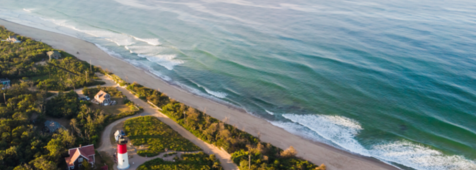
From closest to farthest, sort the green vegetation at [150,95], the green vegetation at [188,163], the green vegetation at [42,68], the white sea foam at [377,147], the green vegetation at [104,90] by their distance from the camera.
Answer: the green vegetation at [188,163] < the white sea foam at [377,147] < the green vegetation at [150,95] < the green vegetation at [104,90] < the green vegetation at [42,68]

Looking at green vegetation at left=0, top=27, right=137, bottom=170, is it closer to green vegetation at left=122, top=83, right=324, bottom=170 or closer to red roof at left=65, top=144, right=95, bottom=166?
red roof at left=65, top=144, right=95, bottom=166

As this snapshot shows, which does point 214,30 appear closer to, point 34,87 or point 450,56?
point 34,87

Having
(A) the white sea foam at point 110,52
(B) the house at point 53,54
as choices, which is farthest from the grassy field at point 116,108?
(A) the white sea foam at point 110,52

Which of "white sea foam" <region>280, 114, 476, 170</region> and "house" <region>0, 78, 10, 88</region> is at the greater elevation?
"white sea foam" <region>280, 114, 476, 170</region>

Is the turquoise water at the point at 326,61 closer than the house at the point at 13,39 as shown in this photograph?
Yes

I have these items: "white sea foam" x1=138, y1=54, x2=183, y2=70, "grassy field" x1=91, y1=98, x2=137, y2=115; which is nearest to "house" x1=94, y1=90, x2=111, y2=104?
"grassy field" x1=91, y1=98, x2=137, y2=115

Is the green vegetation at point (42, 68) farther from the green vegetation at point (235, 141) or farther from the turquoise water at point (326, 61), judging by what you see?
the green vegetation at point (235, 141)
